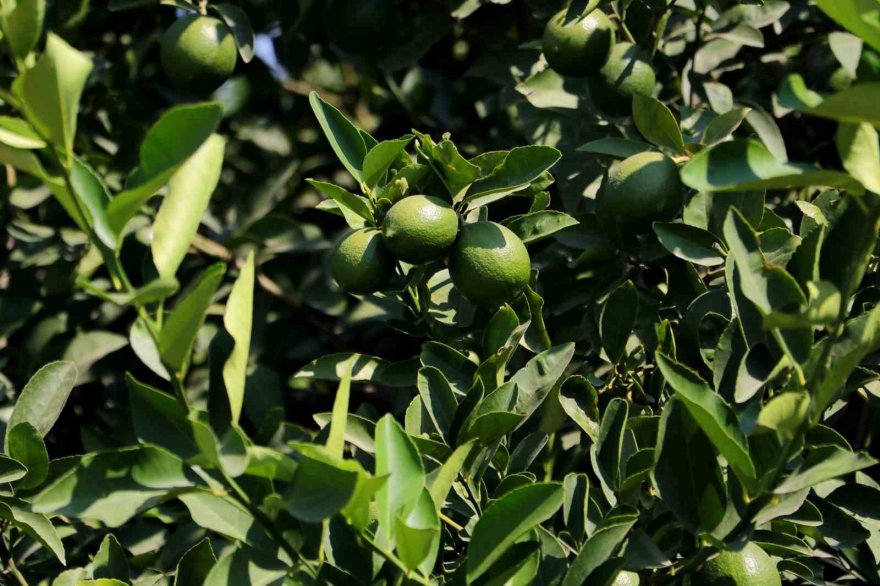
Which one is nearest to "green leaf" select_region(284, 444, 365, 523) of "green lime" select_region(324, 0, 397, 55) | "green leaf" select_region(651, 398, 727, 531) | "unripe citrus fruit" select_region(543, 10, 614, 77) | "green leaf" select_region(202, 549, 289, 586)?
"green leaf" select_region(202, 549, 289, 586)

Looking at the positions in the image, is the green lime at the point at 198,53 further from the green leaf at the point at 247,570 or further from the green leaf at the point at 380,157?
the green leaf at the point at 247,570

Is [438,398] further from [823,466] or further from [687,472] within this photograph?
[823,466]

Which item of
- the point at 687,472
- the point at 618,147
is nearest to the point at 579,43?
the point at 618,147

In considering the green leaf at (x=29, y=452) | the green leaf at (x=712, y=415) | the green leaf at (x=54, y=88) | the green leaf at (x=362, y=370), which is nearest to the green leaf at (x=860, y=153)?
the green leaf at (x=712, y=415)

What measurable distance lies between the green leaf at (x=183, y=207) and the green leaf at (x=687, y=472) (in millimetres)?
532

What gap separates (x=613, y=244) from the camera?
5.22 feet

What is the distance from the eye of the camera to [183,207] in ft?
3.08

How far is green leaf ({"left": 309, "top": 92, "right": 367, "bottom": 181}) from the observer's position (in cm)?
138

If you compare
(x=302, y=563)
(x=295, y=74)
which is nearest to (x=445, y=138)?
(x=302, y=563)

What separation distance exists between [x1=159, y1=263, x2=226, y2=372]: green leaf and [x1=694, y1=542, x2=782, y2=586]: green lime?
68 cm

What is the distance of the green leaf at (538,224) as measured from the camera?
4.67ft

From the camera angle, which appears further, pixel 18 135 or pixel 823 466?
pixel 823 466

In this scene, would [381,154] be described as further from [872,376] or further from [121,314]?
[121,314]

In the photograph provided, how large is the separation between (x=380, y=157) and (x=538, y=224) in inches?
11.1
